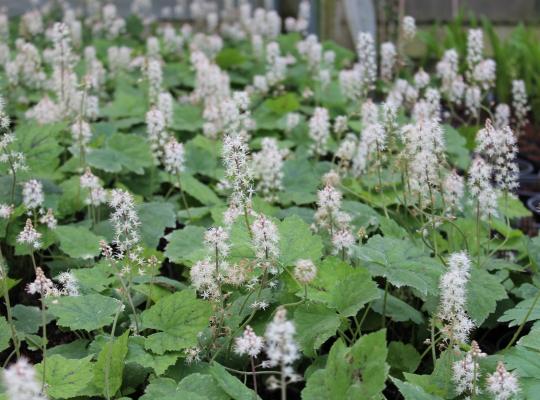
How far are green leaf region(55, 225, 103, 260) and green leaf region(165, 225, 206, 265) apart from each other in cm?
24

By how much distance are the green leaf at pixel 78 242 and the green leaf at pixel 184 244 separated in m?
0.24

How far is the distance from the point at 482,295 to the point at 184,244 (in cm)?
97

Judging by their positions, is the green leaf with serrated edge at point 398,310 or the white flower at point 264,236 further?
the green leaf with serrated edge at point 398,310

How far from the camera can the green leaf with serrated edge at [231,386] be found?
180cm

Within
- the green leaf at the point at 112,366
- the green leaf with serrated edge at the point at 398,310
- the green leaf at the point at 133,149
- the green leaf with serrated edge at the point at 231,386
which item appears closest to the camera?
the green leaf with serrated edge at the point at 231,386

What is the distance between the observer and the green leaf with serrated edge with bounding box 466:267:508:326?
2197 mm

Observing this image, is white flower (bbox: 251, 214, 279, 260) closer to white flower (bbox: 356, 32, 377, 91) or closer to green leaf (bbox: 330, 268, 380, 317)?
green leaf (bbox: 330, 268, 380, 317)

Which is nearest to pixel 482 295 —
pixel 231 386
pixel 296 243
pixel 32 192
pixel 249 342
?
pixel 296 243

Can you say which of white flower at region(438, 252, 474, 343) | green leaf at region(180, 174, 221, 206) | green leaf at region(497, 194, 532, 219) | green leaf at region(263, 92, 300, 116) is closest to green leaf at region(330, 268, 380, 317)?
white flower at region(438, 252, 474, 343)

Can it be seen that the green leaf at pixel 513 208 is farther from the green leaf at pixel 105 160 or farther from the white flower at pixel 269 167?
the green leaf at pixel 105 160

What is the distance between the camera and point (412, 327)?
247 cm

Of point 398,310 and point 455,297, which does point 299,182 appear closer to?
point 398,310

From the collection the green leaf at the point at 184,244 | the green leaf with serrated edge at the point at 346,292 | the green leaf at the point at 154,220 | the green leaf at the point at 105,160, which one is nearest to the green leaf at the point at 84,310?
the green leaf at the point at 184,244

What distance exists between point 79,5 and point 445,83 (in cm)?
498
